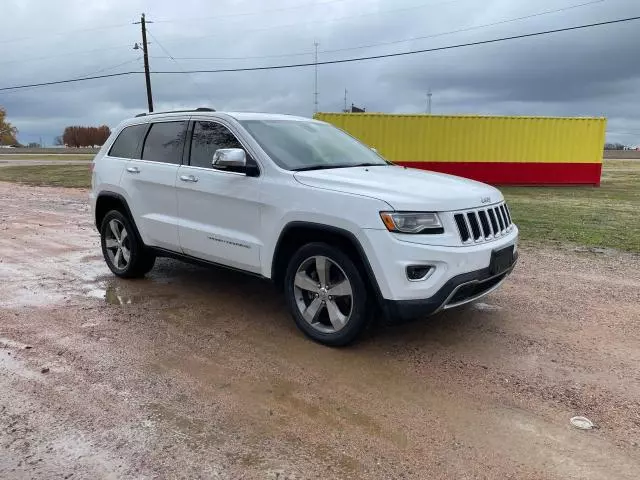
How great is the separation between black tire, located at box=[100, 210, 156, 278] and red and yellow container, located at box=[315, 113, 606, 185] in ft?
46.0

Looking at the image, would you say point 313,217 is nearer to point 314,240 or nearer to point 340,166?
point 314,240

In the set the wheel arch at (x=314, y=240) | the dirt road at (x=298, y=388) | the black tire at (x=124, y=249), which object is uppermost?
the wheel arch at (x=314, y=240)

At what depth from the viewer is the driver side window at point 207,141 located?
5031 millimetres

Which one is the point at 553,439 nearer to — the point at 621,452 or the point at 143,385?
the point at 621,452

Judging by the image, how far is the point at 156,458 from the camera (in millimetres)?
2881

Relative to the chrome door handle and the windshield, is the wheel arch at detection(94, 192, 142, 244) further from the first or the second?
the windshield

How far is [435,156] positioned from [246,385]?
58.1 feet

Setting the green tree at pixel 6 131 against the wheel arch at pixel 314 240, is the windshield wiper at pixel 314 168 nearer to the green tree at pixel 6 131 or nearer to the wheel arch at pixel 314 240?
the wheel arch at pixel 314 240

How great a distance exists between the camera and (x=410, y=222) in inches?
151

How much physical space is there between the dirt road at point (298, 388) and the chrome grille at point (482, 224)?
2.95 feet

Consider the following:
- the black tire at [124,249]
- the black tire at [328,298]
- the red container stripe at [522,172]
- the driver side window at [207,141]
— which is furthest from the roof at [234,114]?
the red container stripe at [522,172]

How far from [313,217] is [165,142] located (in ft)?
7.60

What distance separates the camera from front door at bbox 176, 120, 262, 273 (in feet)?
15.4

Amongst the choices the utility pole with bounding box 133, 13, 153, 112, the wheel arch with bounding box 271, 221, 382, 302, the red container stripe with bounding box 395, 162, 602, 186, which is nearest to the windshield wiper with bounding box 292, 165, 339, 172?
the wheel arch with bounding box 271, 221, 382, 302
